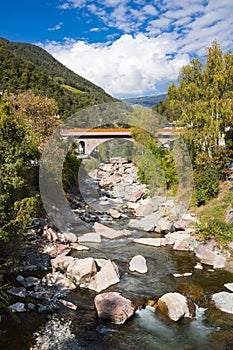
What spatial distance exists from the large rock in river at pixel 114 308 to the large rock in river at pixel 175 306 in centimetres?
87

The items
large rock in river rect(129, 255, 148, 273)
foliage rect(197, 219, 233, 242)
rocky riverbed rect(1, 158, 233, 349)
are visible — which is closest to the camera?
rocky riverbed rect(1, 158, 233, 349)

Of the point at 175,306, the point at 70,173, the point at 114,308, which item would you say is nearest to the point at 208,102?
the point at 70,173

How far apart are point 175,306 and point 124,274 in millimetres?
2953

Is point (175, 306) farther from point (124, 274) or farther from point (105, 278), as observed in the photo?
point (124, 274)

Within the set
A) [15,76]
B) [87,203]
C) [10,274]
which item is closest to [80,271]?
[10,274]

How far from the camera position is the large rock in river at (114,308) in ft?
27.2

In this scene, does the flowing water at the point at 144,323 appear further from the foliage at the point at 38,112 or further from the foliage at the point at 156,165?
the foliage at the point at 38,112

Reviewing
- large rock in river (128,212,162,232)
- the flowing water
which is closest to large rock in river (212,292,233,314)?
the flowing water

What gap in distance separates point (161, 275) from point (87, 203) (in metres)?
11.6

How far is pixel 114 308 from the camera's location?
8.44 meters

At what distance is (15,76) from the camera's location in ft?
168

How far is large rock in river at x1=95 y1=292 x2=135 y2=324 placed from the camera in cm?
830

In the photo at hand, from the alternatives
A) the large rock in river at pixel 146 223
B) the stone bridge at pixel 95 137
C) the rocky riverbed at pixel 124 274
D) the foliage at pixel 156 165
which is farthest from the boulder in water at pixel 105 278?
the stone bridge at pixel 95 137

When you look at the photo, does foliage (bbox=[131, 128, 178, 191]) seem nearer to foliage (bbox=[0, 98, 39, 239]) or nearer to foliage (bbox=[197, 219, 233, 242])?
foliage (bbox=[197, 219, 233, 242])
